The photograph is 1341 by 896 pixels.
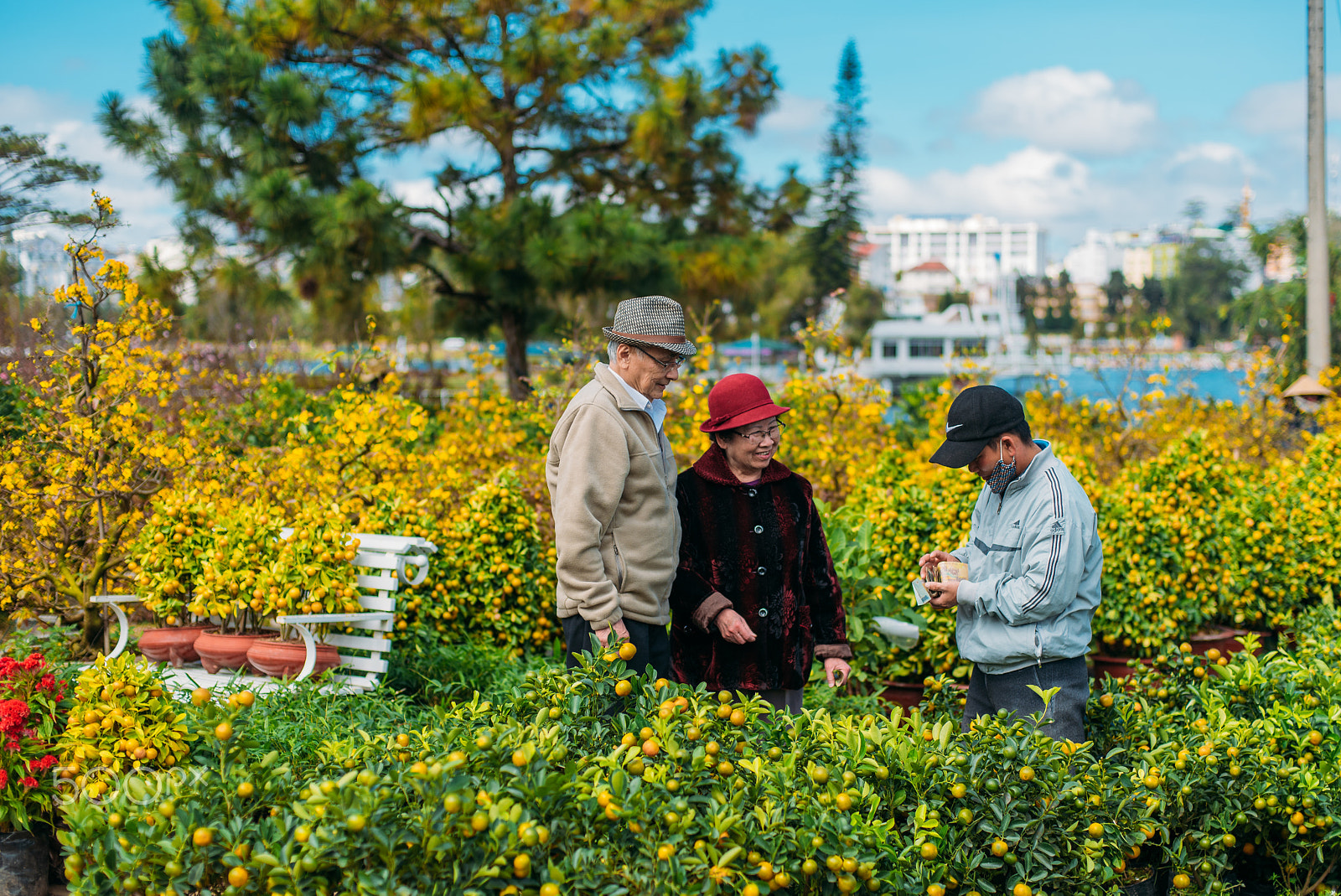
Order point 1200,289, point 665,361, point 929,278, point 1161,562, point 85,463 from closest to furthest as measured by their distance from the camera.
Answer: point 665,361 < point 85,463 < point 1161,562 < point 1200,289 < point 929,278

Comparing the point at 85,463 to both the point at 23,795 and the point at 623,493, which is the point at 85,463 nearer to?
the point at 23,795

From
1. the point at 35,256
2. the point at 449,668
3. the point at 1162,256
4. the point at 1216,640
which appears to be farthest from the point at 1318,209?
the point at 1162,256

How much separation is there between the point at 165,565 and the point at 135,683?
4.22 feet

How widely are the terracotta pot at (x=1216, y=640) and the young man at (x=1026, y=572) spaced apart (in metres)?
2.18

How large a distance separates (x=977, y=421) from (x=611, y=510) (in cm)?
94

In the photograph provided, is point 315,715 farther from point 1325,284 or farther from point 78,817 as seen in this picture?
point 1325,284

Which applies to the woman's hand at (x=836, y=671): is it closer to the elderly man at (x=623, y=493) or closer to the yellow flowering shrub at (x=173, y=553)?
the elderly man at (x=623, y=493)

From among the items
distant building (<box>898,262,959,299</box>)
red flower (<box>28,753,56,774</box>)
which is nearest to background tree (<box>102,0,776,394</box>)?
red flower (<box>28,753,56,774</box>)

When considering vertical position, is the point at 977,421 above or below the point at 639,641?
above

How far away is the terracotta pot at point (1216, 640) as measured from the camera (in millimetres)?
4203

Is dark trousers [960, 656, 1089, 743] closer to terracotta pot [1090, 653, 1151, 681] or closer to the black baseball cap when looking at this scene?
the black baseball cap

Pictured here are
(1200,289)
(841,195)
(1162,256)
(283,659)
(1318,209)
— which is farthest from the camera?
(1162,256)

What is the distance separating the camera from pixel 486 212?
37.8ft

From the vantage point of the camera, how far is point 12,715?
2338 mm
